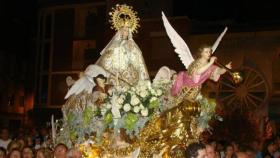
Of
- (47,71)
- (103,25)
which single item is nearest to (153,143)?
(103,25)

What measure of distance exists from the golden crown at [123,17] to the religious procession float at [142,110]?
0.77 m

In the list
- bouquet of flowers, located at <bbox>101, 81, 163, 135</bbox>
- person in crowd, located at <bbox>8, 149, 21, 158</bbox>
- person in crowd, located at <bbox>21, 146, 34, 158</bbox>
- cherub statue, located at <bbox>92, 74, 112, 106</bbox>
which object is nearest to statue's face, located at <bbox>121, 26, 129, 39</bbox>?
cherub statue, located at <bbox>92, 74, 112, 106</bbox>

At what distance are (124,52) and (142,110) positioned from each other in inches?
70.1

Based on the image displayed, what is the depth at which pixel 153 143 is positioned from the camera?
5980 millimetres

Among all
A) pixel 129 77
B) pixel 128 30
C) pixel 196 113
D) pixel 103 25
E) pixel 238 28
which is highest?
pixel 103 25

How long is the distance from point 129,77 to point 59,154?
1.71 metres

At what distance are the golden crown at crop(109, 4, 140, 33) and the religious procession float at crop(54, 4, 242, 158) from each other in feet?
2.54

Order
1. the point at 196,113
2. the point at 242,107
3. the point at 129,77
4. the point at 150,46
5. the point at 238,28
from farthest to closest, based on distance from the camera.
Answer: the point at 150,46
the point at 238,28
the point at 242,107
the point at 129,77
the point at 196,113

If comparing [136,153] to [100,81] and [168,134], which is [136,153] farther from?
[100,81]

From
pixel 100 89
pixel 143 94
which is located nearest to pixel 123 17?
pixel 100 89

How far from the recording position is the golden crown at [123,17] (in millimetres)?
7613

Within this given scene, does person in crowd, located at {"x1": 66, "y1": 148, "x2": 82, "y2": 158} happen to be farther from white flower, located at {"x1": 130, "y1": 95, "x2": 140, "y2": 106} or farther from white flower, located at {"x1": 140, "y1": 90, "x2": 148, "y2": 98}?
white flower, located at {"x1": 140, "y1": 90, "x2": 148, "y2": 98}

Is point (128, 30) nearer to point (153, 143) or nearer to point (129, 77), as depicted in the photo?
point (129, 77)

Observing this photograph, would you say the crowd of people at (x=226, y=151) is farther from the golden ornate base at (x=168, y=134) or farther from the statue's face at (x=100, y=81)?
the statue's face at (x=100, y=81)
